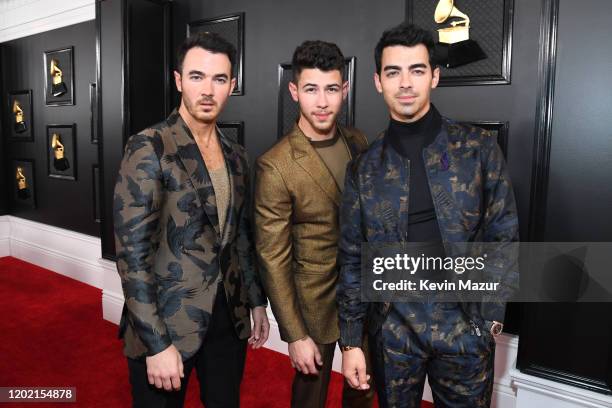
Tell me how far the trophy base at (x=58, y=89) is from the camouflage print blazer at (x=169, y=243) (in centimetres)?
393

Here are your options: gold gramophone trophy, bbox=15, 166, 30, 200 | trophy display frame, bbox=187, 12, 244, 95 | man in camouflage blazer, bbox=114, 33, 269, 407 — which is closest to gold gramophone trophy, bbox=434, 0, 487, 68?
man in camouflage blazer, bbox=114, 33, 269, 407

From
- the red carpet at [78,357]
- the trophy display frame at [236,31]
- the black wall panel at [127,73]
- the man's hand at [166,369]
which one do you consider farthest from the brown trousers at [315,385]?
the black wall panel at [127,73]

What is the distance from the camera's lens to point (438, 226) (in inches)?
63.6

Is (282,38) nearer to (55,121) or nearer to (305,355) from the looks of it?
(305,355)

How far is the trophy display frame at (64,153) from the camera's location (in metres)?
5.04

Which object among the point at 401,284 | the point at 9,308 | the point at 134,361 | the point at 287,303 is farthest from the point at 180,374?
the point at 9,308

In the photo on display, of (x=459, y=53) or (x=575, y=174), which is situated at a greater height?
(x=459, y=53)

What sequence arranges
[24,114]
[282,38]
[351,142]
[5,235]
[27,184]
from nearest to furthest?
[351,142], [282,38], [24,114], [27,184], [5,235]

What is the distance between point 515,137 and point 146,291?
6.26 feet

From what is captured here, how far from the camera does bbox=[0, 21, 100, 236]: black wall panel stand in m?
4.84

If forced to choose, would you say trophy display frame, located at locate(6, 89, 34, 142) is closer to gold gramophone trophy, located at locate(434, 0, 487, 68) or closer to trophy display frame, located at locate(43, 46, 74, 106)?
trophy display frame, located at locate(43, 46, 74, 106)

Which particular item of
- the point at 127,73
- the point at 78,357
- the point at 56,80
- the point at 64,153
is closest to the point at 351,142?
the point at 127,73

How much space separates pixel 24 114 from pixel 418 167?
5390 mm

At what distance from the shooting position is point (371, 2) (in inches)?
114
